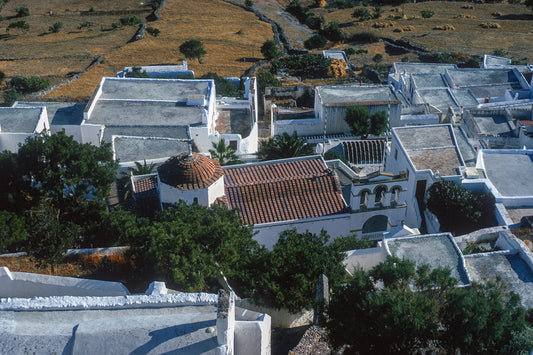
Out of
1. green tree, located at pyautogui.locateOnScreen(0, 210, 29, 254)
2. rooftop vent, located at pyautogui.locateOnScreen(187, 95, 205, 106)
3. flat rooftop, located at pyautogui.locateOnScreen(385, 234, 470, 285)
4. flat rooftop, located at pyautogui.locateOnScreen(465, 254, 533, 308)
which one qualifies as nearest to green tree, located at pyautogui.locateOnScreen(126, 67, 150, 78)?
rooftop vent, located at pyautogui.locateOnScreen(187, 95, 205, 106)

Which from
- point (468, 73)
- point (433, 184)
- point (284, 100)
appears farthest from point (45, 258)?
point (468, 73)

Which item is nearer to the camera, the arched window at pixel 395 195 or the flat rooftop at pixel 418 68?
the arched window at pixel 395 195

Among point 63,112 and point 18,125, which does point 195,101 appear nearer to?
point 63,112

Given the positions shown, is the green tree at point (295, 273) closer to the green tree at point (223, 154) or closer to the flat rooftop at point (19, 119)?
the green tree at point (223, 154)

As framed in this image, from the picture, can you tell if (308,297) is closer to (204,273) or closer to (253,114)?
(204,273)

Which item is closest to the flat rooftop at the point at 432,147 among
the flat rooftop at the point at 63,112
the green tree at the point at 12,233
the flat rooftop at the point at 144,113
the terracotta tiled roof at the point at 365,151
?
the terracotta tiled roof at the point at 365,151

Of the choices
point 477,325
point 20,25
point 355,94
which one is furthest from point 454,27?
point 477,325
